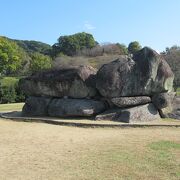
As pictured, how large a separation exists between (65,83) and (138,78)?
11.5ft

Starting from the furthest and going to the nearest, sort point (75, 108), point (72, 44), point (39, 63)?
point (72, 44) < point (39, 63) < point (75, 108)

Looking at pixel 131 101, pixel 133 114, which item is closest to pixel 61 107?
pixel 131 101

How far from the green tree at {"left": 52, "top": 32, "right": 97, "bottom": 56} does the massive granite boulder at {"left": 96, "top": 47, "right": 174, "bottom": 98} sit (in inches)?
2348

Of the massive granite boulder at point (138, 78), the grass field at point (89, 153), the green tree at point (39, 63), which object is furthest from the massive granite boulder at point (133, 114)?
the green tree at point (39, 63)

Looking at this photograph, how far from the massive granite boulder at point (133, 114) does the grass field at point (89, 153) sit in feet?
5.63

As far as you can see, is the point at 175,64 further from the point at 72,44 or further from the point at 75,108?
the point at 72,44

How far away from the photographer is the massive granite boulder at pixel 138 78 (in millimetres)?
17281

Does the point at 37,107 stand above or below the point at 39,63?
below

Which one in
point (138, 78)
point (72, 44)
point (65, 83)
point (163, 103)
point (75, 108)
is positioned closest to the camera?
point (163, 103)

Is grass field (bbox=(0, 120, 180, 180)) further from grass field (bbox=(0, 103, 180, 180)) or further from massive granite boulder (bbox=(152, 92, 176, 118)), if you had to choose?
massive granite boulder (bbox=(152, 92, 176, 118))

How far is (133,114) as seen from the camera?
1645cm

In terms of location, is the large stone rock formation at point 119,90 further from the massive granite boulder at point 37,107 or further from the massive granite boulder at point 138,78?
the massive granite boulder at point 37,107

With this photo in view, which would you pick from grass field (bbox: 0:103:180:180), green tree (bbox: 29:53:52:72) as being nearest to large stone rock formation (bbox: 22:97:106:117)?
grass field (bbox: 0:103:180:180)

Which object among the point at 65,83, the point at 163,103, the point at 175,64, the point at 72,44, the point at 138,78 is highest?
the point at 72,44
